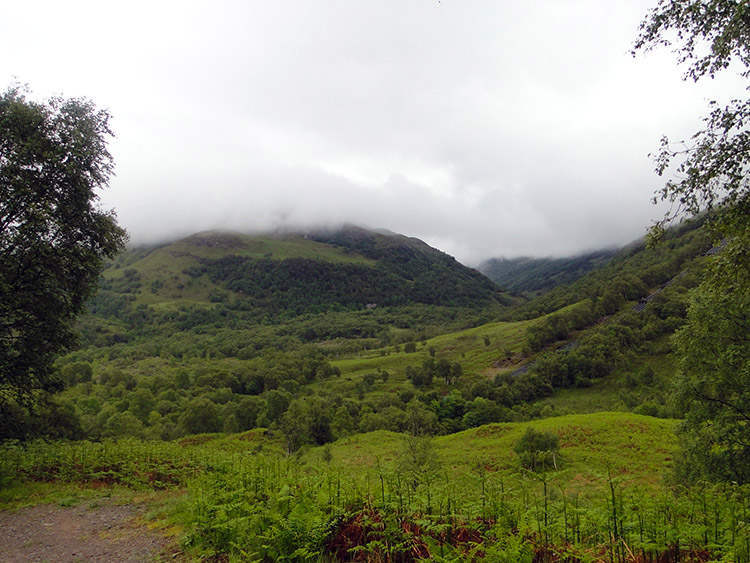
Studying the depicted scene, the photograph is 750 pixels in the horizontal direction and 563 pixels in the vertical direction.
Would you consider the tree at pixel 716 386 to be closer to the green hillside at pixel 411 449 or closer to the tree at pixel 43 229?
the green hillside at pixel 411 449

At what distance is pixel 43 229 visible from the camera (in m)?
13.3

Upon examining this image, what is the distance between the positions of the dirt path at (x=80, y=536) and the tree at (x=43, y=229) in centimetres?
569

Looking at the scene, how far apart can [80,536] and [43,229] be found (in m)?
10.3

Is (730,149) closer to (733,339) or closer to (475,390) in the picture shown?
(733,339)

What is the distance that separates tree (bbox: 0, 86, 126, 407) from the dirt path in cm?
569

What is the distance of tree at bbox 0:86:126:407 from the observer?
13070mm

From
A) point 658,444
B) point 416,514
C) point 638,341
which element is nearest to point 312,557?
point 416,514

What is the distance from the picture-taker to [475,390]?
10650cm

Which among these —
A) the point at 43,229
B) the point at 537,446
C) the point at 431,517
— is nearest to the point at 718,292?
the point at 431,517

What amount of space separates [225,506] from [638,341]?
505 feet

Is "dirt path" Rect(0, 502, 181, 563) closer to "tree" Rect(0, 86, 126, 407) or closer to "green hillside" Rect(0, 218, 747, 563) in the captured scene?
"green hillside" Rect(0, 218, 747, 563)

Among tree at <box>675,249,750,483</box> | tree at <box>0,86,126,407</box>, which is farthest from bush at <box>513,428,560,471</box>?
tree at <box>0,86,126,407</box>

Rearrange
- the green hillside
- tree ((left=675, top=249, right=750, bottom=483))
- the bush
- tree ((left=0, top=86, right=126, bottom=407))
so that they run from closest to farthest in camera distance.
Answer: the green hillside
tree ((left=0, top=86, right=126, bottom=407))
tree ((left=675, top=249, right=750, bottom=483))
the bush

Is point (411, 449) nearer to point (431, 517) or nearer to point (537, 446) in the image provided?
point (537, 446)
